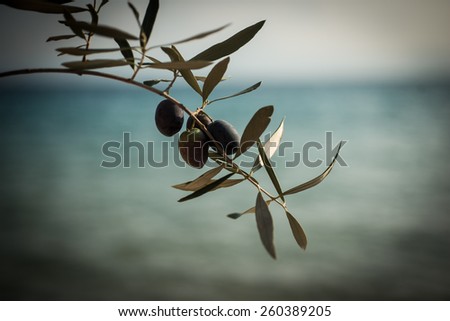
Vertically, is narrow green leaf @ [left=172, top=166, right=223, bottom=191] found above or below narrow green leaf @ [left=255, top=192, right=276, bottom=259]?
above

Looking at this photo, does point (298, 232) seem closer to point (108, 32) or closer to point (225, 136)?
point (225, 136)

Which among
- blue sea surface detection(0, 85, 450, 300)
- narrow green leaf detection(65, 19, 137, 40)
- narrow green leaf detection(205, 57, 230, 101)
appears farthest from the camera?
blue sea surface detection(0, 85, 450, 300)

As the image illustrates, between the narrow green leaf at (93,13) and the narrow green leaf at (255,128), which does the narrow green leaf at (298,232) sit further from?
the narrow green leaf at (93,13)

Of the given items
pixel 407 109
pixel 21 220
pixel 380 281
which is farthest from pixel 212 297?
pixel 407 109

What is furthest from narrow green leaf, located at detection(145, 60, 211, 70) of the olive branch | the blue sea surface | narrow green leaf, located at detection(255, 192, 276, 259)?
the blue sea surface

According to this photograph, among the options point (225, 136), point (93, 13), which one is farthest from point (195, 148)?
point (93, 13)

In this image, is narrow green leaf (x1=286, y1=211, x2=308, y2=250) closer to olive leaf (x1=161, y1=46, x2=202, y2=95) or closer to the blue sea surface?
olive leaf (x1=161, y1=46, x2=202, y2=95)

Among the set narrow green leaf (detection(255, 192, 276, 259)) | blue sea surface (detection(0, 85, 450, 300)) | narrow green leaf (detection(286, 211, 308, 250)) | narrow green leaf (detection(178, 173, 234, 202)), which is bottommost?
narrow green leaf (detection(255, 192, 276, 259))
